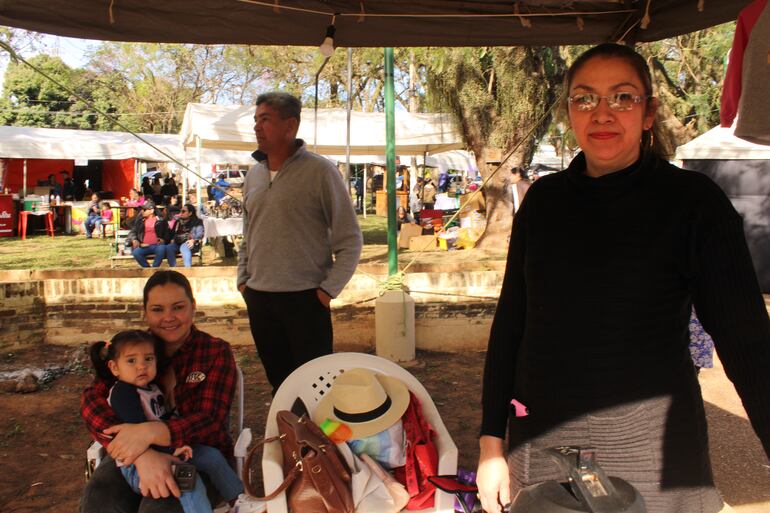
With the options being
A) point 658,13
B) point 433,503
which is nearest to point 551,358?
point 433,503

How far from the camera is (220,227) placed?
12680 mm

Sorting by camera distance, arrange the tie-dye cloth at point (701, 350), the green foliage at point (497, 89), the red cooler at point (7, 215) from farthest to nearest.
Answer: the red cooler at point (7, 215) < the green foliage at point (497, 89) < the tie-dye cloth at point (701, 350)

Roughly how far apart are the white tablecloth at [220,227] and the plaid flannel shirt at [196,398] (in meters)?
10.0

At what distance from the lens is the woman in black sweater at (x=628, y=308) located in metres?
1.31

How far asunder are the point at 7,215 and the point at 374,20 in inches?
664

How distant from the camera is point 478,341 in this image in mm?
6469

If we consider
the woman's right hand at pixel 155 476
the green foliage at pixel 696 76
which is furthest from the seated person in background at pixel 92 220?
the woman's right hand at pixel 155 476

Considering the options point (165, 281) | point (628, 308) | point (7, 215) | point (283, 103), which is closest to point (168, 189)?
point (7, 215)

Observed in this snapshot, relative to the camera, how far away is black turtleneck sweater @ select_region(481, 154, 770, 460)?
1.30 m

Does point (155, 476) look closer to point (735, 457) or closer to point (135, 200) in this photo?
point (735, 457)

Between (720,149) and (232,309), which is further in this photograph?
(720,149)

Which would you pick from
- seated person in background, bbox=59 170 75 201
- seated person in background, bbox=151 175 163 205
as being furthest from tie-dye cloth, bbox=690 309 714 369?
seated person in background, bbox=59 170 75 201

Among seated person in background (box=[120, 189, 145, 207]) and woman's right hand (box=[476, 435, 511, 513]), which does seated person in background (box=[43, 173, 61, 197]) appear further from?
woman's right hand (box=[476, 435, 511, 513])

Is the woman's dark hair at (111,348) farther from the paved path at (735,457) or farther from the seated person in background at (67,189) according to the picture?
the seated person in background at (67,189)
